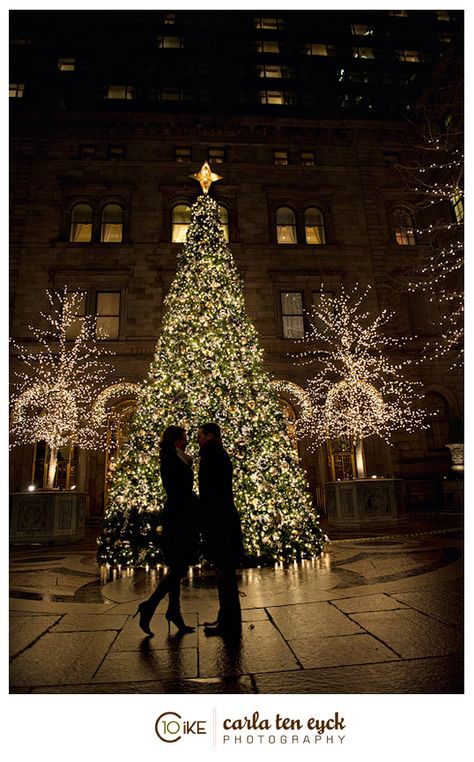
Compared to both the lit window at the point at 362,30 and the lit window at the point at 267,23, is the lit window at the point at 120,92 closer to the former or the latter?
the lit window at the point at 267,23

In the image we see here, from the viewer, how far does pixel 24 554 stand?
28.5 feet

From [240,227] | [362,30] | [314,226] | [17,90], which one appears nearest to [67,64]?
[17,90]

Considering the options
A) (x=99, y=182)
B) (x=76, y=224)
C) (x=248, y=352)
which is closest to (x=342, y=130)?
(x=99, y=182)

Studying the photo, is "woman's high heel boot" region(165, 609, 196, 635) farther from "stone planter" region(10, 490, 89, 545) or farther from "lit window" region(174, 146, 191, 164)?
"lit window" region(174, 146, 191, 164)

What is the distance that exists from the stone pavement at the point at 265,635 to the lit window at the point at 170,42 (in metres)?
23.3

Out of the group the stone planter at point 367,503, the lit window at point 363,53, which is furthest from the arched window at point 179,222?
the lit window at point 363,53

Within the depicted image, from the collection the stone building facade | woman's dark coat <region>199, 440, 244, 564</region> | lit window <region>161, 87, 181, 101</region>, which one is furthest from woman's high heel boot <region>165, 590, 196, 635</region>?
lit window <region>161, 87, 181, 101</region>

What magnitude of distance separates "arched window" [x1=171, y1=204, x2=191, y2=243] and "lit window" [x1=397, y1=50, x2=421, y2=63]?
14.2 m

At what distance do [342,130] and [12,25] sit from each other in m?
19.0

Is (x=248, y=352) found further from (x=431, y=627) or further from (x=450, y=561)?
(x=431, y=627)

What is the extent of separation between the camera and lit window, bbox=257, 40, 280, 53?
67.6 feet

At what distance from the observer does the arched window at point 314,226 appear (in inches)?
711
